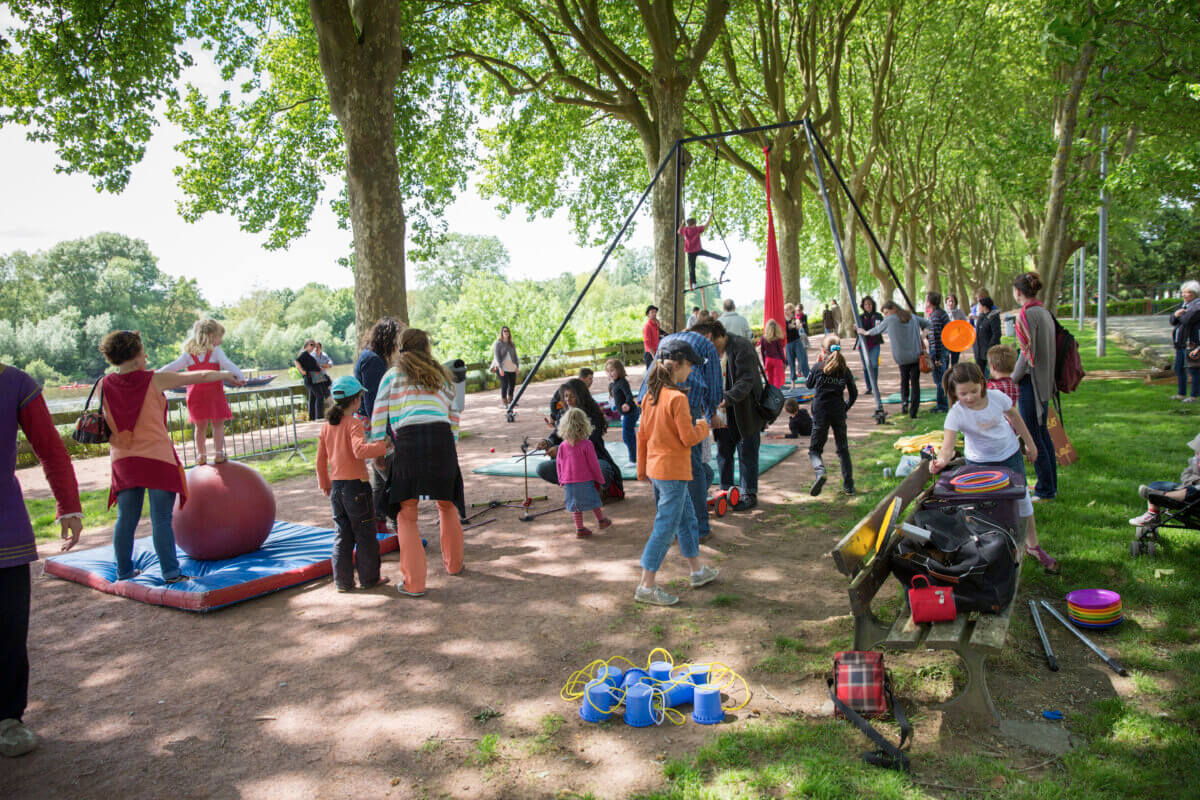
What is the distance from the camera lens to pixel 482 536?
296 inches

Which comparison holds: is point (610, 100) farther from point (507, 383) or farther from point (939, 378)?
point (939, 378)

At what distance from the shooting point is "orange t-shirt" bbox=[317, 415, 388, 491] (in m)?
5.66

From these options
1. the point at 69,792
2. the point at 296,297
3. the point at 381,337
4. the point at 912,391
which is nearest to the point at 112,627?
the point at 69,792

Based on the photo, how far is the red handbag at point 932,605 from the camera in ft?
12.1

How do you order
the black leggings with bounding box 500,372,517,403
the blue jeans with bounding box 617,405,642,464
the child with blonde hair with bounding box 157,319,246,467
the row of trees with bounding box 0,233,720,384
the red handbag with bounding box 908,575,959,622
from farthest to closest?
the row of trees with bounding box 0,233,720,384, the black leggings with bounding box 500,372,517,403, the blue jeans with bounding box 617,405,642,464, the child with blonde hair with bounding box 157,319,246,467, the red handbag with bounding box 908,575,959,622

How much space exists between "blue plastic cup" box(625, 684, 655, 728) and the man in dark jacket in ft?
11.4

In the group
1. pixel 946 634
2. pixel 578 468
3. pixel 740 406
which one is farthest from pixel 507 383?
pixel 946 634

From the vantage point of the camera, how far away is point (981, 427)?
5.10m

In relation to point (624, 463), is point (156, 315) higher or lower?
higher

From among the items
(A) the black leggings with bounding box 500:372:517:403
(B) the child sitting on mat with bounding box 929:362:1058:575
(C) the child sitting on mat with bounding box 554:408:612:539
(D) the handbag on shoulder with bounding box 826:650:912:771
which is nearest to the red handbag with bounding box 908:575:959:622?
(D) the handbag on shoulder with bounding box 826:650:912:771

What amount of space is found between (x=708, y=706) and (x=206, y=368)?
705 cm

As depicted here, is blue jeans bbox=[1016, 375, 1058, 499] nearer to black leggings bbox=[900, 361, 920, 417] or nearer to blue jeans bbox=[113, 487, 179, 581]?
black leggings bbox=[900, 361, 920, 417]

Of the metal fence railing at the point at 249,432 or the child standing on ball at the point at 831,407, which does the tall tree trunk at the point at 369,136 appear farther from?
the child standing on ball at the point at 831,407

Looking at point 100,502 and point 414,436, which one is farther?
point 100,502
